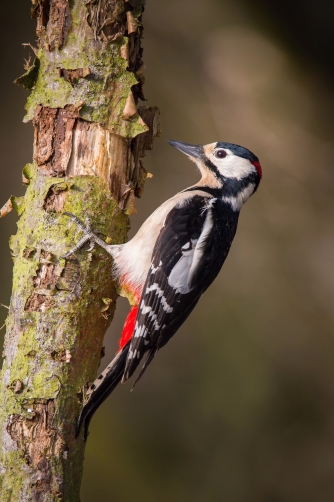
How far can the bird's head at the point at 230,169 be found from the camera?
288cm

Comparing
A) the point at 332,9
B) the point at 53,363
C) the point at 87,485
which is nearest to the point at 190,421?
the point at 87,485

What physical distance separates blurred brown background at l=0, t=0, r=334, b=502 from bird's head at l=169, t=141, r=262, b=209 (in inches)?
56.8

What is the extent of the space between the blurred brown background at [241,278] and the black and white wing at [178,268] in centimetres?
174

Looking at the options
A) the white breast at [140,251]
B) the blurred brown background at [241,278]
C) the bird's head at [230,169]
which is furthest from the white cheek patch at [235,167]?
the blurred brown background at [241,278]

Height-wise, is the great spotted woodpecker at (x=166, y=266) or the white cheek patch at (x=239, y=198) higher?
the white cheek patch at (x=239, y=198)

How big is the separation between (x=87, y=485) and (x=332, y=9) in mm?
3893

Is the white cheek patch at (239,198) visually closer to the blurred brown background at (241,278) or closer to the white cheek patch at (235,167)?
the white cheek patch at (235,167)

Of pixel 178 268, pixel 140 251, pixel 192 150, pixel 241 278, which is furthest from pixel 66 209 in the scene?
pixel 241 278

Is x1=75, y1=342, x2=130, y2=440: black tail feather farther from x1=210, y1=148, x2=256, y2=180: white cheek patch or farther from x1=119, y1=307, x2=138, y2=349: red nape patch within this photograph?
x1=210, y1=148, x2=256, y2=180: white cheek patch

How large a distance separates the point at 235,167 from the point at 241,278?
1.80 meters

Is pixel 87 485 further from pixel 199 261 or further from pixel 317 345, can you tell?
pixel 199 261

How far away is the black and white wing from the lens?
2477mm

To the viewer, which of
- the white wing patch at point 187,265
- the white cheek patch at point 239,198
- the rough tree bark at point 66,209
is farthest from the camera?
the white cheek patch at point 239,198

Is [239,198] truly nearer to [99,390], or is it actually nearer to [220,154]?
[220,154]
